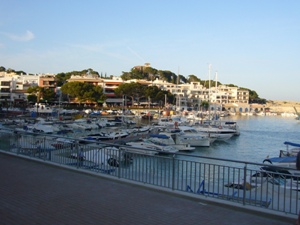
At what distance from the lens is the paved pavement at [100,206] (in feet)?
21.6

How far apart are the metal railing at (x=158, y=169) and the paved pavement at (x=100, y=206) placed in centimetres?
51

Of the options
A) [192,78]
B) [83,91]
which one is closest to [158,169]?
[83,91]

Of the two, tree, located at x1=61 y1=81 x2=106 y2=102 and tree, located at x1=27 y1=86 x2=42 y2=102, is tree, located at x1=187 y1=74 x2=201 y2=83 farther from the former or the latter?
tree, located at x1=27 y1=86 x2=42 y2=102

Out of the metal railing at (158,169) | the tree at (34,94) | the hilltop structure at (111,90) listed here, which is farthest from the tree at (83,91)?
the metal railing at (158,169)

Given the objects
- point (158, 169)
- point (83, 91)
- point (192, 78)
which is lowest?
point (158, 169)

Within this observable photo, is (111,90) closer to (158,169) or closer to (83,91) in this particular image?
(83,91)

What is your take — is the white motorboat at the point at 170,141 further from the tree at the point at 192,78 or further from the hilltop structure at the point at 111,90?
the tree at the point at 192,78

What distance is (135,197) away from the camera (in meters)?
8.27

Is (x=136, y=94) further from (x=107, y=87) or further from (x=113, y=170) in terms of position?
(x=113, y=170)

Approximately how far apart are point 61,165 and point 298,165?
8.47m

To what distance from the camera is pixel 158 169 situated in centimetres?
1007

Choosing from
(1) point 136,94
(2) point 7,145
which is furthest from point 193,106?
(2) point 7,145

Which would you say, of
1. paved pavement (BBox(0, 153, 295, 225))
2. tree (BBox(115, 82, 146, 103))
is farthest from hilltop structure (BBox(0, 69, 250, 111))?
paved pavement (BBox(0, 153, 295, 225))

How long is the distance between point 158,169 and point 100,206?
294 centimetres
